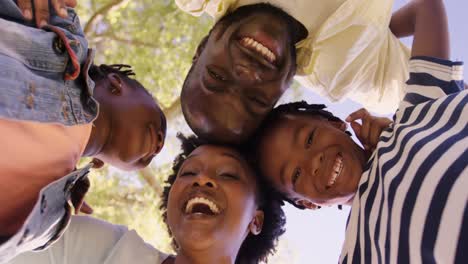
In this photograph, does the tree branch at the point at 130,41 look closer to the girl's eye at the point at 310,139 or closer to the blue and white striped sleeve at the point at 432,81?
the girl's eye at the point at 310,139

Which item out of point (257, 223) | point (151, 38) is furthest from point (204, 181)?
point (151, 38)

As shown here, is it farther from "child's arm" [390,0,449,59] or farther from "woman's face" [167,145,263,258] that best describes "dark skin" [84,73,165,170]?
"child's arm" [390,0,449,59]

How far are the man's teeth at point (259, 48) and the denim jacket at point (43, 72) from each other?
710mm

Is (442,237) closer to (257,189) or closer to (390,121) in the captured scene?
(390,121)

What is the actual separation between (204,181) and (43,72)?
82 cm

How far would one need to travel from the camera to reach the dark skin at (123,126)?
167 centimetres

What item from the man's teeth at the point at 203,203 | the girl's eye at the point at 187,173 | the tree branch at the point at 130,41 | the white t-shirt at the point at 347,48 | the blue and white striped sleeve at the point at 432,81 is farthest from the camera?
the tree branch at the point at 130,41

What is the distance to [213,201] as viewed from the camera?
175 centimetres

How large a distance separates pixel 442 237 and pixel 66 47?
0.96 m

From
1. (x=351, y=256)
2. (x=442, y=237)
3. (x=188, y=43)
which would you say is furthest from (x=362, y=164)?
(x=188, y=43)

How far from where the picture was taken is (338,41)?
2064 mm

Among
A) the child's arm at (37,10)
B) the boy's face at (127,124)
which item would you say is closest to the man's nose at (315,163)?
the boy's face at (127,124)

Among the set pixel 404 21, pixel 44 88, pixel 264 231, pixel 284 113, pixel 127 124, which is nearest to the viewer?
pixel 44 88

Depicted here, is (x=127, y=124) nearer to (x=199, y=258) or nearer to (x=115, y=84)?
(x=115, y=84)
